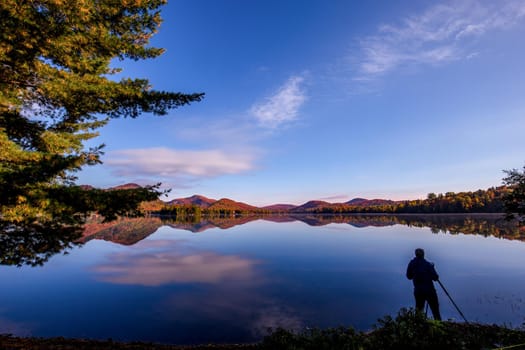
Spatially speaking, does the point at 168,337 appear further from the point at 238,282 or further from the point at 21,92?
the point at 21,92

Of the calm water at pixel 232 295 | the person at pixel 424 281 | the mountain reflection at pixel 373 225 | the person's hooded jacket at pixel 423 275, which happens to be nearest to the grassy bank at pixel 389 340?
the person at pixel 424 281

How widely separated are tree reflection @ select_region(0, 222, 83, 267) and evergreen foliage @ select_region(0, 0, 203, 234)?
181 mm

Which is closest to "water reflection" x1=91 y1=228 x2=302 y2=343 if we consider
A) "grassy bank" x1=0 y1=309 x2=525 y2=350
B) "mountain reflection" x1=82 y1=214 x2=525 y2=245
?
"grassy bank" x1=0 y1=309 x2=525 y2=350

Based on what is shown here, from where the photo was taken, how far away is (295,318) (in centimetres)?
1098

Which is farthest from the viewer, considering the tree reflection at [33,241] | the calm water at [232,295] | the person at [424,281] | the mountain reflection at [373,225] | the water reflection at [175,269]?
the mountain reflection at [373,225]

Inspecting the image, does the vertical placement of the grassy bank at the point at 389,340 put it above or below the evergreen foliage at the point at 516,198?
below

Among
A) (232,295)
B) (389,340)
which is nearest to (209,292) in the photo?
(232,295)

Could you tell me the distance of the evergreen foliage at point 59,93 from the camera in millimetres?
6812

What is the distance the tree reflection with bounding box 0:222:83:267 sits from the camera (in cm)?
784

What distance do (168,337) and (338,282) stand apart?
39.0 feet

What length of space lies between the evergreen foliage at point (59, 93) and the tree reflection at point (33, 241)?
181mm

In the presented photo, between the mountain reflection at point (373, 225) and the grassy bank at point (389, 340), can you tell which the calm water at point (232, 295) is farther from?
the mountain reflection at point (373, 225)

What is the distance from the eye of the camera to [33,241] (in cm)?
810

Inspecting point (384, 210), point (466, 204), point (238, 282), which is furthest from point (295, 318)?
point (384, 210)
